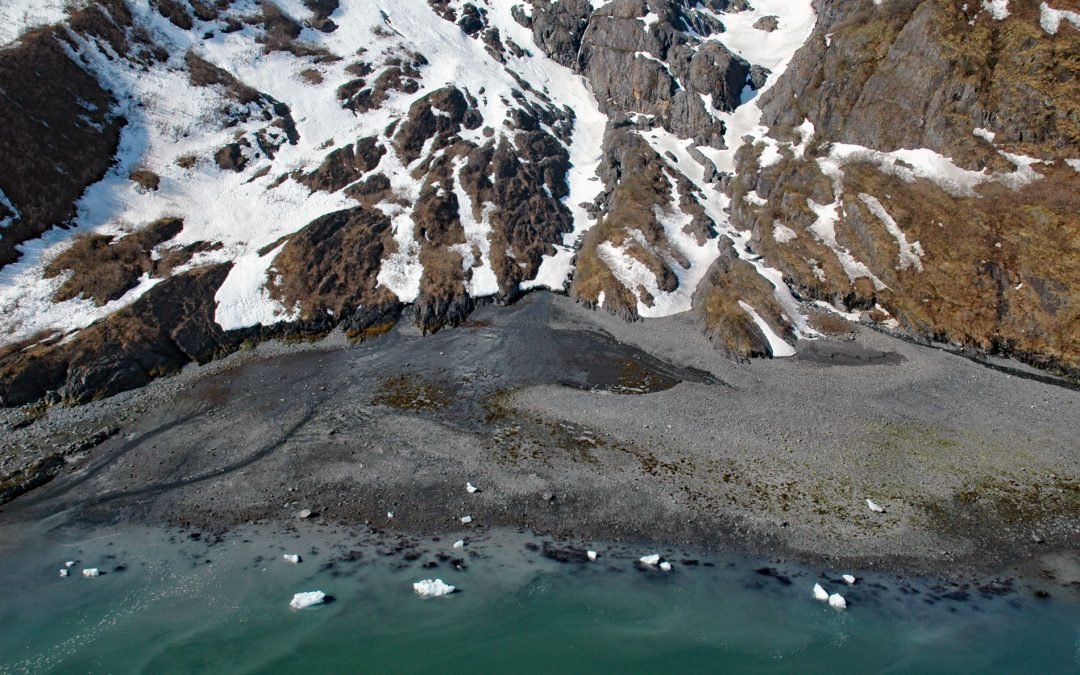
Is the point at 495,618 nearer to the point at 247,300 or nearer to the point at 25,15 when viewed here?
the point at 247,300

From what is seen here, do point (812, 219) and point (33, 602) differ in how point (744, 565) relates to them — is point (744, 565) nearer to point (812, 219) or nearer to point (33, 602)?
point (33, 602)

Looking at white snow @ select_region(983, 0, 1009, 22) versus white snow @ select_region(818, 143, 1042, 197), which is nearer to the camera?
white snow @ select_region(818, 143, 1042, 197)

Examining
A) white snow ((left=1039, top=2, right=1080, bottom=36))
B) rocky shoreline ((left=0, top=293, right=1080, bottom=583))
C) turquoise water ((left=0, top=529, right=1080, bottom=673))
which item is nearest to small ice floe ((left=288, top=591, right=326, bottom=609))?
turquoise water ((left=0, top=529, right=1080, bottom=673))

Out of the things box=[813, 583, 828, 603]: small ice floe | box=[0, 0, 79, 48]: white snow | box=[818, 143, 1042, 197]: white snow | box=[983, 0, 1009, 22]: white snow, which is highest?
box=[983, 0, 1009, 22]: white snow

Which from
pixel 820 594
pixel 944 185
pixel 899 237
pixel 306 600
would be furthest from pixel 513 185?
pixel 820 594

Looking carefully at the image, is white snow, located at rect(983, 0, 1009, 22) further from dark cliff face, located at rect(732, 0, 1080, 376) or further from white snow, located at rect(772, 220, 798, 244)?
white snow, located at rect(772, 220, 798, 244)

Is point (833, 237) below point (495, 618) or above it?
above
